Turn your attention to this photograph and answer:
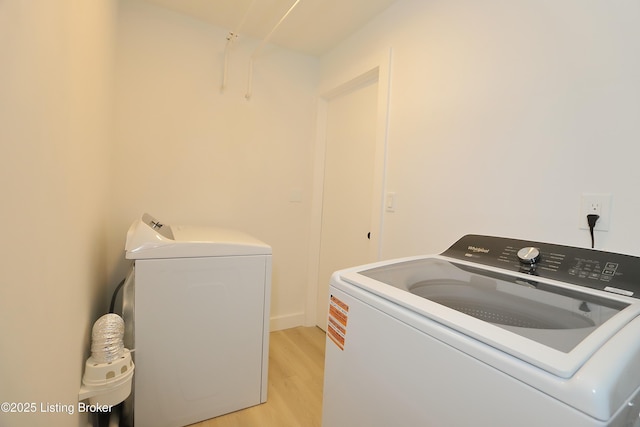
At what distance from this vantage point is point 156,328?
1.37 metres

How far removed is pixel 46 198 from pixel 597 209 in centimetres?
166

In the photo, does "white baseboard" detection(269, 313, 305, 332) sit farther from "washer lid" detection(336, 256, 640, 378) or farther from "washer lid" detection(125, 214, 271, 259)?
"washer lid" detection(336, 256, 640, 378)

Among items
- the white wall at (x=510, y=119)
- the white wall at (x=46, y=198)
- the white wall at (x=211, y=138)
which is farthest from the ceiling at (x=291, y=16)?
the white wall at (x=46, y=198)

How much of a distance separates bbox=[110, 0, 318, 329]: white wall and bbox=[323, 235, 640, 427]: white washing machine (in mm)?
1575

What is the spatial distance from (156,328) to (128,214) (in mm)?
975

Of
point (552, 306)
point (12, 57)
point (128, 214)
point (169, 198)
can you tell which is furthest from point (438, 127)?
point (128, 214)

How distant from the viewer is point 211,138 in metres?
2.21

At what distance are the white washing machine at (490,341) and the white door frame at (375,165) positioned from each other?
2.50 ft

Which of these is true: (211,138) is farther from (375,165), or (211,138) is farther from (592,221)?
(592,221)

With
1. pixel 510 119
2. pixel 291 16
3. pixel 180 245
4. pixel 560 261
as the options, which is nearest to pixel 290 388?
pixel 180 245

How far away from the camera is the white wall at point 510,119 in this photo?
37.3 inches

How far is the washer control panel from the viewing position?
0.83 metres

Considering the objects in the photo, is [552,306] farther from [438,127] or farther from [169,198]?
[169,198]

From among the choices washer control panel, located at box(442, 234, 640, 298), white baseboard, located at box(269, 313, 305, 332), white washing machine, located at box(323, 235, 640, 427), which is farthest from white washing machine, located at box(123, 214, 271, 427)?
washer control panel, located at box(442, 234, 640, 298)
